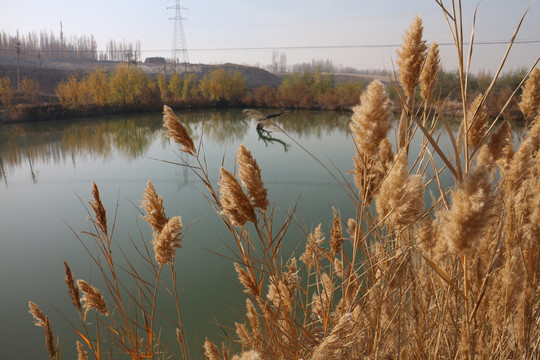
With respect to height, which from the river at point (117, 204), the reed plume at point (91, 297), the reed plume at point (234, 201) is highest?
the reed plume at point (234, 201)

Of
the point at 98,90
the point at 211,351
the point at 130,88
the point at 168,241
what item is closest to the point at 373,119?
the point at 168,241

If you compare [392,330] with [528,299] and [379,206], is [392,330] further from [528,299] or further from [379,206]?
[379,206]

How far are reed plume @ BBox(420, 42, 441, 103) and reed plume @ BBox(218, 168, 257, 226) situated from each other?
0.67m

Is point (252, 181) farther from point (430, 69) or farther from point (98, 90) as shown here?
point (98, 90)

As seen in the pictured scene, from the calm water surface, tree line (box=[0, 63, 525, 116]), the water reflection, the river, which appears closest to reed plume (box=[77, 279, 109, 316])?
the river

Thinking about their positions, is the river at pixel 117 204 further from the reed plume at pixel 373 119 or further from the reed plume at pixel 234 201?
the reed plume at pixel 373 119

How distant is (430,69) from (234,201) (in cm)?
73

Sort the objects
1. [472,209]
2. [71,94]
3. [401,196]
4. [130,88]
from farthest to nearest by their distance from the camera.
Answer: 1. [130,88]
2. [71,94]
3. [401,196]
4. [472,209]

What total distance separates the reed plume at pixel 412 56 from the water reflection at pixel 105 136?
7.56m

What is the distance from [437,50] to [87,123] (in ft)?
67.0

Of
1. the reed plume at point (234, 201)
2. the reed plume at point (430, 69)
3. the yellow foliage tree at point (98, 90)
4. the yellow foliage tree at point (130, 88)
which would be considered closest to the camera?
the reed plume at point (234, 201)

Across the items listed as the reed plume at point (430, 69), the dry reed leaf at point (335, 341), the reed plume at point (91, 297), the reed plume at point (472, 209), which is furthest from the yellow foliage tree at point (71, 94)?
the reed plume at point (472, 209)

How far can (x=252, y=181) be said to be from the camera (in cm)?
92

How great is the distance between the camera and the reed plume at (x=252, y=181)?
92cm
